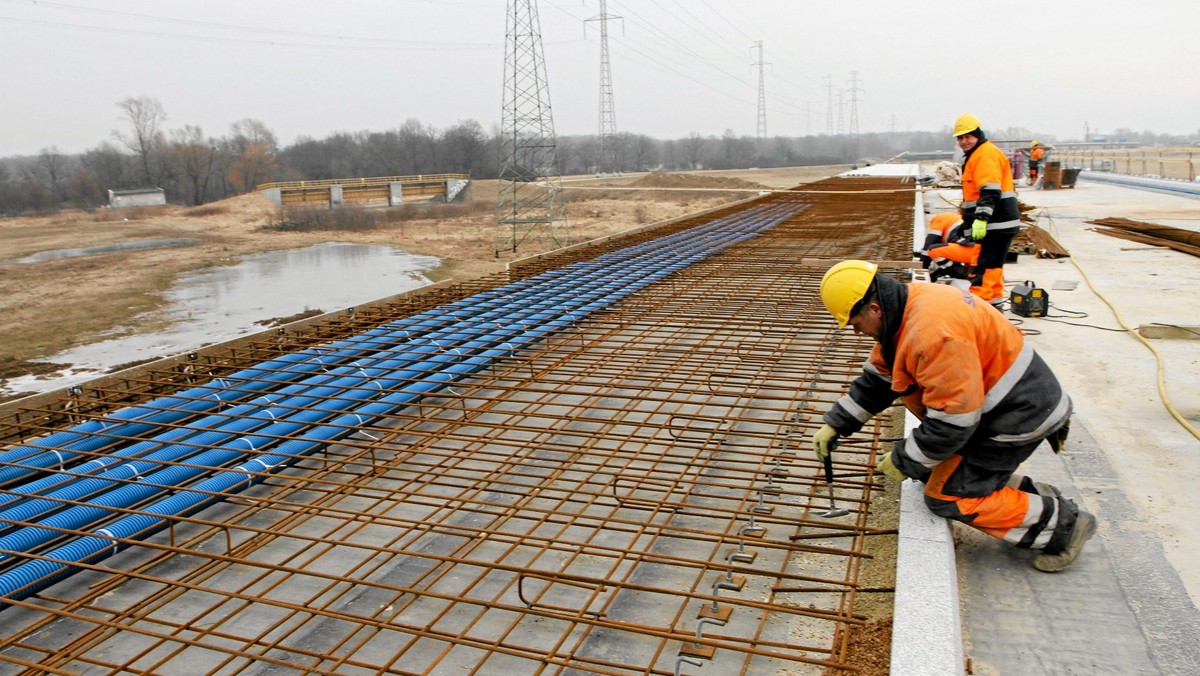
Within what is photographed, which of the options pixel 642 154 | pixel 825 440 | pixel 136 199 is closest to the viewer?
pixel 825 440

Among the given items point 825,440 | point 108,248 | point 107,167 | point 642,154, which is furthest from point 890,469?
point 642,154

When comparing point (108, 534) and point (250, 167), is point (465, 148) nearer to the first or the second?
point (250, 167)

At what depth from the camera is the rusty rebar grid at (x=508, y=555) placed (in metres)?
2.91

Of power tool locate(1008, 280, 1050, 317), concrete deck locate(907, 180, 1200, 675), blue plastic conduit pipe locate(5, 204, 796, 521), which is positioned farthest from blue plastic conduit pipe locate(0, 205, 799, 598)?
power tool locate(1008, 280, 1050, 317)

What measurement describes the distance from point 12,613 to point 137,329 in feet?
35.8

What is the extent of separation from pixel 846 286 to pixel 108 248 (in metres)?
29.3

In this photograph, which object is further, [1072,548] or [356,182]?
[356,182]

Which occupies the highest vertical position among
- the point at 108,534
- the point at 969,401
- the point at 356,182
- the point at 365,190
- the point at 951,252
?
the point at 356,182

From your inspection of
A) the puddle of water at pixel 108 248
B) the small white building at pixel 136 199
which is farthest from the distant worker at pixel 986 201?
the small white building at pixel 136 199

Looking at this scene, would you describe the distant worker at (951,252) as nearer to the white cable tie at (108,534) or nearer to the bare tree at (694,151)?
the white cable tie at (108,534)

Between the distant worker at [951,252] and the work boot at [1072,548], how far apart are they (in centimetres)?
397

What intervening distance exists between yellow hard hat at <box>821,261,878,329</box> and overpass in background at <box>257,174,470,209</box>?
4301cm

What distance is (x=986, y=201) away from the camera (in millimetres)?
6406

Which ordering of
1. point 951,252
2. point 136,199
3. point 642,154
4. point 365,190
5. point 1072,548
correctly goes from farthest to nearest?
point 642,154, point 136,199, point 365,190, point 951,252, point 1072,548
